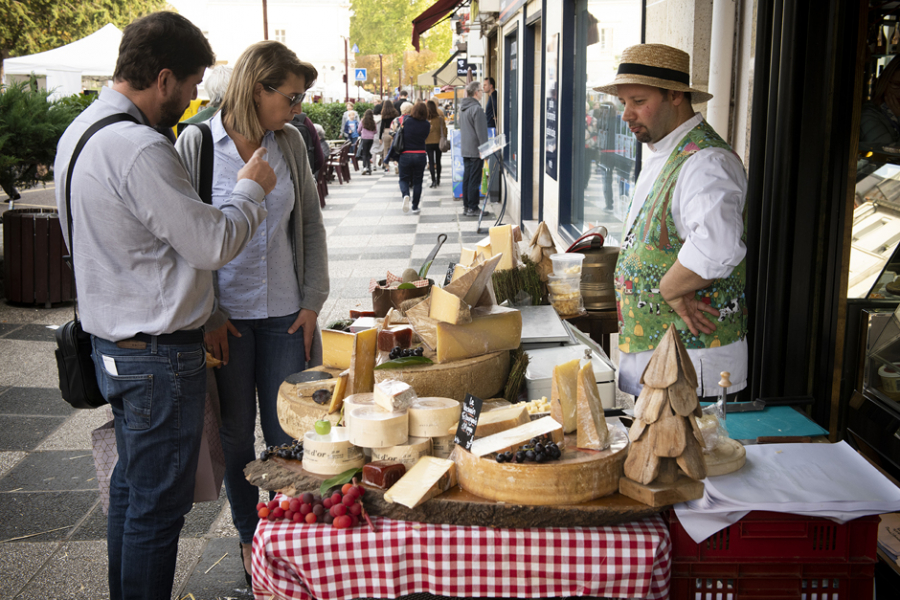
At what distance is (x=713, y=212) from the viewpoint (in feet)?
8.11

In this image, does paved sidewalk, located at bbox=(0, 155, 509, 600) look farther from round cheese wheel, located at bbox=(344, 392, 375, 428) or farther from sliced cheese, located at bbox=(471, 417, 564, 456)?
sliced cheese, located at bbox=(471, 417, 564, 456)

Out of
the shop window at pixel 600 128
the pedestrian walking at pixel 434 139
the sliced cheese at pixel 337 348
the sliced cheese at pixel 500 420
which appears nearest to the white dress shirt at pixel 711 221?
the sliced cheese at pixel 500 420

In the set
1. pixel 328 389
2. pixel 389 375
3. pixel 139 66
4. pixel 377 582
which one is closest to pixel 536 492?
pixel 377 582

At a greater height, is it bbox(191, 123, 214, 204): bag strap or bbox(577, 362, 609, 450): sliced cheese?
bbox(191, 123, 214, 204): bag strap

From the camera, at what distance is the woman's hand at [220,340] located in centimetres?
270

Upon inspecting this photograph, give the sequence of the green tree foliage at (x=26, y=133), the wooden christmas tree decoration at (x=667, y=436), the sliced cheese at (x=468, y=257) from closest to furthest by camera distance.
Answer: the wooden christmas tree decoration at (x=667, y=436) < the sliced cheese at (x=468, y=257) < the green tree foliage at (x=26, y=133)

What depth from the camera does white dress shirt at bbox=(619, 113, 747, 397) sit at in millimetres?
2471

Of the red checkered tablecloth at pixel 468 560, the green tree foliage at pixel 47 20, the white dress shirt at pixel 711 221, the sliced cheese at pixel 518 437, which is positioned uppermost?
the green tree foliage at pixel 47 20

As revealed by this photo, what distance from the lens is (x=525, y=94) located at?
10.8 meters

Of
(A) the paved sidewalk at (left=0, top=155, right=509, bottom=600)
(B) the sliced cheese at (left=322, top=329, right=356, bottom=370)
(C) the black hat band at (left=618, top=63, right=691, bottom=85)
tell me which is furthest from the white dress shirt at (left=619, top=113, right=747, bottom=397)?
(A) the paved sidewalk at (left=0, top=155, right=509, bottom=600)

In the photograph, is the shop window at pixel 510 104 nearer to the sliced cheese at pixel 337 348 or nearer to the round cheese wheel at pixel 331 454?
the sliced cheese at pixel 337 348

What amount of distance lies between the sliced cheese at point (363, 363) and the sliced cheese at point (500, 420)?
0.34 metres

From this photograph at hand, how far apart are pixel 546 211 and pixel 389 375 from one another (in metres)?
6.91

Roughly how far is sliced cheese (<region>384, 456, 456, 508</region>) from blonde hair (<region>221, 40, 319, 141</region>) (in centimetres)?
142
